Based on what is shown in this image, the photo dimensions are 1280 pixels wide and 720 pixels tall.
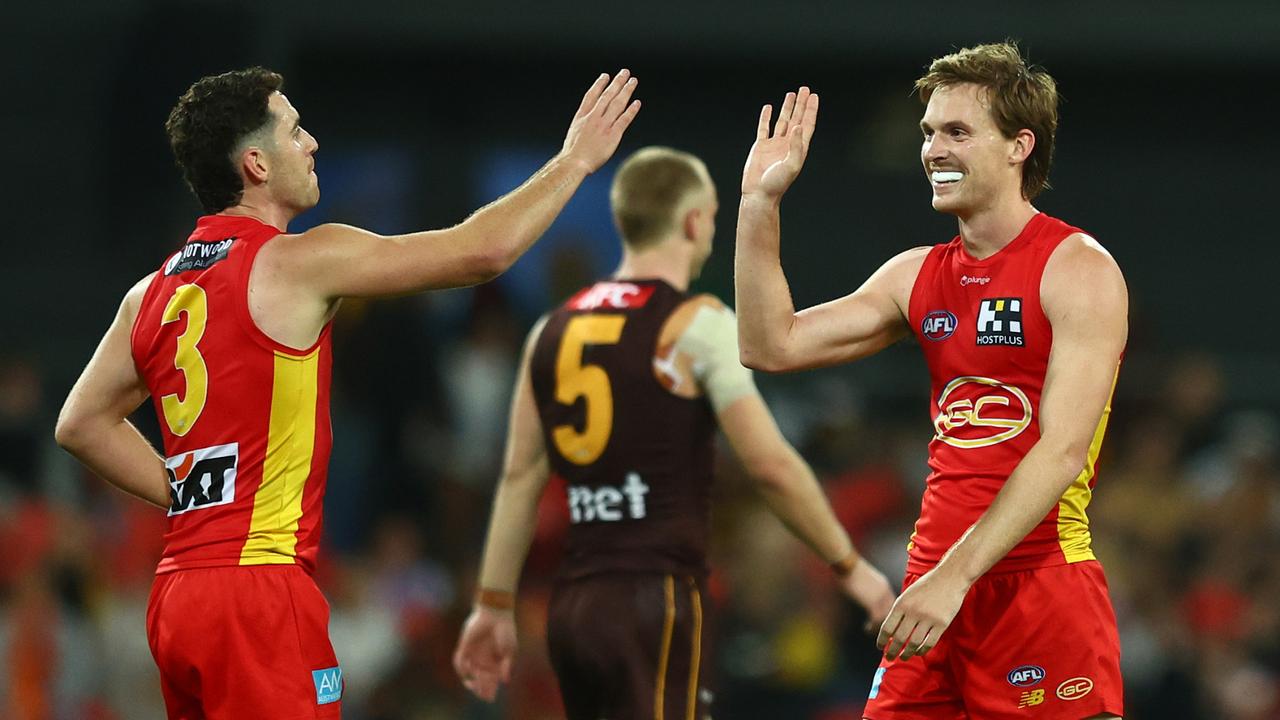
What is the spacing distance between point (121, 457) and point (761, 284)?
1.99 metres

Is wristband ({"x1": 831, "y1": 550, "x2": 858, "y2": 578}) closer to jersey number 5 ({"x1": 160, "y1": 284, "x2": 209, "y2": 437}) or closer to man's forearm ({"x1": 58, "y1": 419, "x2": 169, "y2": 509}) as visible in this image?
man's forearm ({"x1": 58, "y1": 419, "x2": 169, "y2": 509})

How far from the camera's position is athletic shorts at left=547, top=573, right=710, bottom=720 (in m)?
6.18

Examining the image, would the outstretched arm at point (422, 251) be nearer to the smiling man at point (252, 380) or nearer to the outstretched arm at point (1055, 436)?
the smiling man at point (252, 380)

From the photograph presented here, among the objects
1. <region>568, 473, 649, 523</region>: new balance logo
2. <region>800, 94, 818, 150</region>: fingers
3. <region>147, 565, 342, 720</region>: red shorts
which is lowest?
<region>147, 565, 342, 720</region>: red shorts

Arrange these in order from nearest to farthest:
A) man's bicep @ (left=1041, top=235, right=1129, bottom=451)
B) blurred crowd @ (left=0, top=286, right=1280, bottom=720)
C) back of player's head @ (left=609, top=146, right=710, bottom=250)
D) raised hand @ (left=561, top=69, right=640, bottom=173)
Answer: man's bicep @ (left=1041, top=235, right=1129, bottom=451) → raised hand @ (left=561, top=69, right=640, bottom=173) → back of player's head @ (left=609, top=146, right=710, bottom=250) → blurred crowd @ (left=0, top=286, right=1280, bottom=720)

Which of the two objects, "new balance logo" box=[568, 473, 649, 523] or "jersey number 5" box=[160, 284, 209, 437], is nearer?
"jersey number 5" box=[160, 284, 209, 437]

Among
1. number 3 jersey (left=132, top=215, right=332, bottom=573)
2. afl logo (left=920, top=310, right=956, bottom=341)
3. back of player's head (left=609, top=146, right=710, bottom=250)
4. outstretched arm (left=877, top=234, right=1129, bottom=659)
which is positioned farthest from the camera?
back of player's head (left=609, top=146, right=710, bottom=250)

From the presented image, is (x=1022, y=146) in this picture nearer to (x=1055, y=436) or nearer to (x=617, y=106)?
(x=1055, y=436)

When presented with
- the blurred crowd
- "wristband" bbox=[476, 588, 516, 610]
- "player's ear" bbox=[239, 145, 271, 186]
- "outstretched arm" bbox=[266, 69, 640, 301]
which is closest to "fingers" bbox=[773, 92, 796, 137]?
"outstretched arm" bbox=[266, 69, 640, 301]

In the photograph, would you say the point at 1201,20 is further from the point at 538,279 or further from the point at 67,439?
the point at 67,439

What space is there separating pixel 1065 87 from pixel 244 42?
757 cm

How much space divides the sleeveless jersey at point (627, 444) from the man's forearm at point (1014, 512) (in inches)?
73.6

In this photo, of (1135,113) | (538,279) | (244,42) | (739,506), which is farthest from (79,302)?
(1135,113)

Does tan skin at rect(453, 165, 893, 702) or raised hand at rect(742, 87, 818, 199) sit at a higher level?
raised hand at rect(742, 87, 818, 199)
